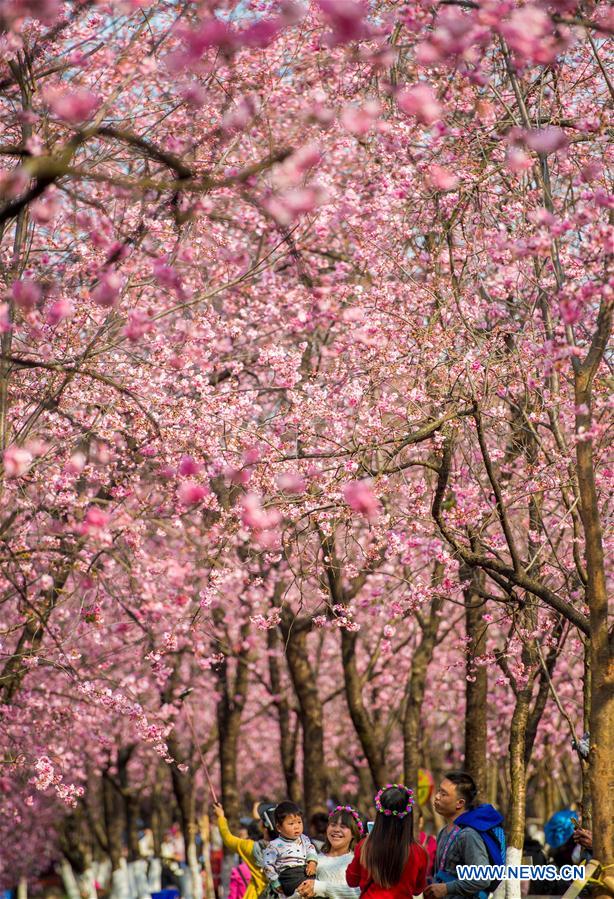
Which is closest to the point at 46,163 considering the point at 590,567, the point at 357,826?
the point at 590,567

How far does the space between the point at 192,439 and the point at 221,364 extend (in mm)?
2096

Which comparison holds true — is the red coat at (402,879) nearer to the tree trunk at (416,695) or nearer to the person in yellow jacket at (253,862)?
the person in yellow jacket at (253,862)

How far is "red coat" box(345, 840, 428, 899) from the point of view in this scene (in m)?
7.56

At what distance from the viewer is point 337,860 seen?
8.52m

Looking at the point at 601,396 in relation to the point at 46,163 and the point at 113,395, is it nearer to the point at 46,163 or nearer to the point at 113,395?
the point at 113,395

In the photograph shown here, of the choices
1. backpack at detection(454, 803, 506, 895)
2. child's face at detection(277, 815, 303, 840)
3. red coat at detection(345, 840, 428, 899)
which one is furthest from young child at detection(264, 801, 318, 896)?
backpack at detection(454, 803, 506, 895)

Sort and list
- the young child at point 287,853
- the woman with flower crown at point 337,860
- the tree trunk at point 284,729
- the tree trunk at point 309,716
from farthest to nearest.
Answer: the tree trunk at point 284,729 → the tree trunk at point 309,716 → the young child at point 287,853 → the woman with flower crown at point 337,860

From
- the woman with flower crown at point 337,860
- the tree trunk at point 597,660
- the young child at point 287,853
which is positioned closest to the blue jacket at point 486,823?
the tree trunk at point 597,660

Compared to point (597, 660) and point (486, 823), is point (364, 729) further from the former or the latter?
point (597, 660)

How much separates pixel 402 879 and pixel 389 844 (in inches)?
9.1

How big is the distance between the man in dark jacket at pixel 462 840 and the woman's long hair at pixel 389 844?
272 millimetres

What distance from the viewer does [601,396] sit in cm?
1027

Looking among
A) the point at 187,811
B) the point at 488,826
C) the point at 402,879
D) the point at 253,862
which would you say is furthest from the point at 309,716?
the point at 402,879

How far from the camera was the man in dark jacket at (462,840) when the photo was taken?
7.70 metres
